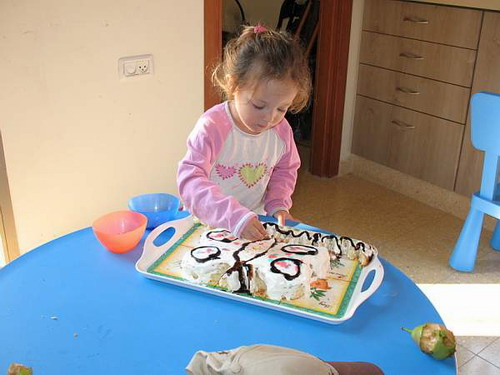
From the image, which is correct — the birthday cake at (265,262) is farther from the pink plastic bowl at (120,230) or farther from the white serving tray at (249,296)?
the pink plastic bowl at (120,230)

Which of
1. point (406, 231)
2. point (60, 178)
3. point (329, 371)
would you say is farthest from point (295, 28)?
point (329, 371)

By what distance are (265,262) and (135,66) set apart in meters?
1.20

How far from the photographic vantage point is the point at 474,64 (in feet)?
8.82

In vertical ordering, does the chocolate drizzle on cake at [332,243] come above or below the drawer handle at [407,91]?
above

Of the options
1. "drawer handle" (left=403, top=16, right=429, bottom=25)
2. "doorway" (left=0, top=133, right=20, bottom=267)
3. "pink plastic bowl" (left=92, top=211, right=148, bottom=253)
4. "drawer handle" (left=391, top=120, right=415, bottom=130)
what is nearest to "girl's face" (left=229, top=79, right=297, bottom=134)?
"pink plastic bowl" (left=92, top=211, right=148, bottom=253)

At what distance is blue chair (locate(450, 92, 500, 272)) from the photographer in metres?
2.20

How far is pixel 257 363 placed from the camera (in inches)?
31.5

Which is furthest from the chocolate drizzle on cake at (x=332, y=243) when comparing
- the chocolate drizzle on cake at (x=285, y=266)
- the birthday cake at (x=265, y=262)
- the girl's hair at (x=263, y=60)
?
the girl's hair at (x=263, y=60)

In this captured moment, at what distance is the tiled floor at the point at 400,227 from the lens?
241cm

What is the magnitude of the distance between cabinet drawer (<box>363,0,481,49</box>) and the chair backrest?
1.82 feet

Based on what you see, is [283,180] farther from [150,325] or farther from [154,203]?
[150,325]

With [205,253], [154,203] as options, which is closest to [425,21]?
[154,203]

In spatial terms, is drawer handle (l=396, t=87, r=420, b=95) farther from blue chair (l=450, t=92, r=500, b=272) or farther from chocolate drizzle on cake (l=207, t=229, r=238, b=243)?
chocolate drizzle on cake (l=207, t=229, r=238, b=243)

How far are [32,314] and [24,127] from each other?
967mm
